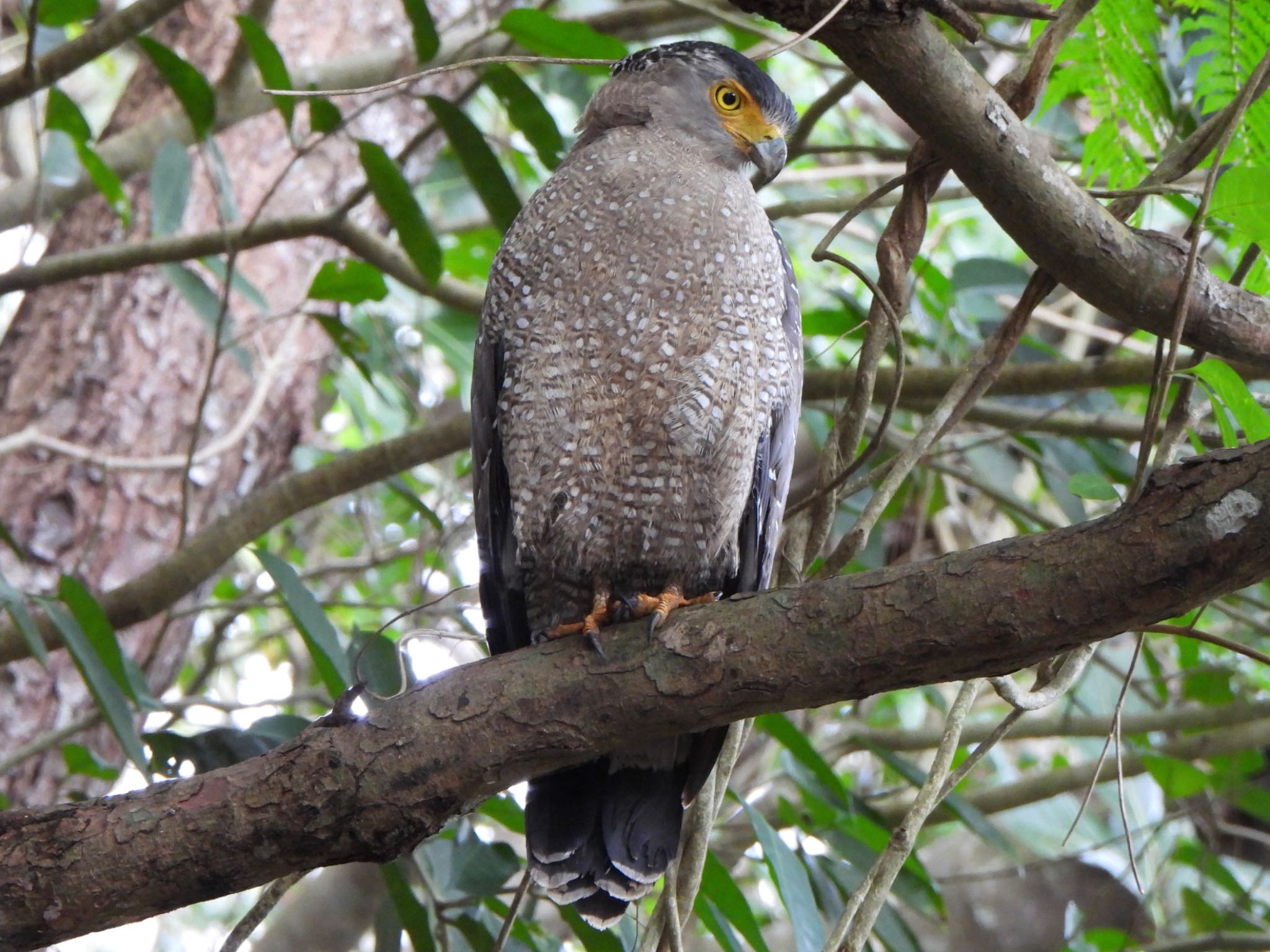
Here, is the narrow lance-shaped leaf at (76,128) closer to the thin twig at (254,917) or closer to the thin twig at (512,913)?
the thin twig at (254,917)

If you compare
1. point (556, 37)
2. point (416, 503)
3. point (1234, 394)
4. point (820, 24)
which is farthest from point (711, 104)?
point (1234, 394)

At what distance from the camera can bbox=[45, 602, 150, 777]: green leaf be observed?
2.73m

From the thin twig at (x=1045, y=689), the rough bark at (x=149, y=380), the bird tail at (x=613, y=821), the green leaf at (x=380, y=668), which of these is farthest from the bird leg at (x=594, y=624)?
the rough bark at (x=149, y=380)

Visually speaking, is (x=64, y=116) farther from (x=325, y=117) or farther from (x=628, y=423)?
(x=628, y=423)

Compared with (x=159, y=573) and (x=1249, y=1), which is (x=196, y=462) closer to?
(x=159, y=573)

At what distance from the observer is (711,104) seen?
319 cm

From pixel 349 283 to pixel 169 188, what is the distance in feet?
2.06

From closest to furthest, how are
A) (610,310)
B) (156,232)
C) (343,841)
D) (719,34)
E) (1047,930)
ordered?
(343,841)
(610,310)
(156,232)
(1047,930)
(719,34)

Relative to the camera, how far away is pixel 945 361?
411 cm

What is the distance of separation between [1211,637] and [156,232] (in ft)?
9.85

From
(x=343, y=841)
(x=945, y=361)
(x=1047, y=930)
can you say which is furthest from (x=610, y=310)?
(x=1047, y=930)

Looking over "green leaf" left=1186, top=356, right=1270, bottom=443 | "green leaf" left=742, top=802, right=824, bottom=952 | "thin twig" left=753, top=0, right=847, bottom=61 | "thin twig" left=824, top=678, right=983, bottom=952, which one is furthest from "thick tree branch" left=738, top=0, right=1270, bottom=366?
"green leaf" left=742, top=802, right=824, bottom=952

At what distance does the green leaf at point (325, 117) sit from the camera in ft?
10.5

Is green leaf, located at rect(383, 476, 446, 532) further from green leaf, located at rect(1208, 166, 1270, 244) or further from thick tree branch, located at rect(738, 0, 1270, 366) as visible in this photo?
green leaf, located at rect(1208, 166, 1270, 244)
